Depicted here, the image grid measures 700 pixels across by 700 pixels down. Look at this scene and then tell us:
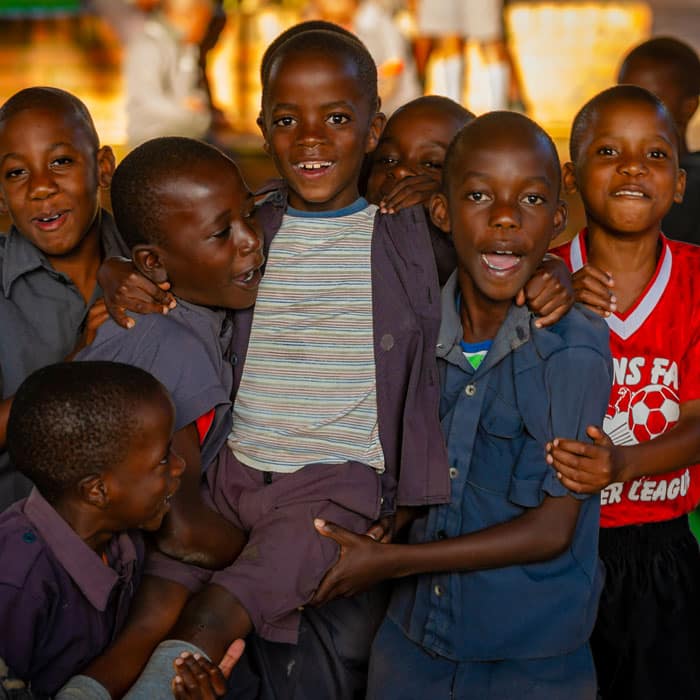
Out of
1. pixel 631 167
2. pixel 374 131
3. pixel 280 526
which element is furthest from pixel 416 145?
pixel 280 526

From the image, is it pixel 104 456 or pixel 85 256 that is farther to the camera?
pixel 85 256

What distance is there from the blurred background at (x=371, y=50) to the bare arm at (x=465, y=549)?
14.8 ft

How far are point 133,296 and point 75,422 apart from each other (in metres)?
0.33

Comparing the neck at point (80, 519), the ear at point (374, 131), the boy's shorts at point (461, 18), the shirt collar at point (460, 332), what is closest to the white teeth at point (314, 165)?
the ear at point (374, 131)

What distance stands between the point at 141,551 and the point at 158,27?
493 centimetres

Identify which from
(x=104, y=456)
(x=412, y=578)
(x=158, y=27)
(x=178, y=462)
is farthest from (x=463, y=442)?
(x=158, y=27)

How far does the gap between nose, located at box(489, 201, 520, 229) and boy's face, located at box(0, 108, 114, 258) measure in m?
0.91

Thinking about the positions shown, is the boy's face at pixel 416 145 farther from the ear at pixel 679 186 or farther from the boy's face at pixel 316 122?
the ear at pixel 679 186

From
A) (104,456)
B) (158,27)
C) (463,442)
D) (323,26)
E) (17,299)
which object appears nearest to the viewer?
(104,456)

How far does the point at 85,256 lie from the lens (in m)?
2.47

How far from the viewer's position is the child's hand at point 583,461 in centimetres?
195

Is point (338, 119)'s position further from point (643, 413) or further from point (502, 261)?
point (643, 413)

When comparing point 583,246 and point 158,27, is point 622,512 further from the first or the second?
point 158,27

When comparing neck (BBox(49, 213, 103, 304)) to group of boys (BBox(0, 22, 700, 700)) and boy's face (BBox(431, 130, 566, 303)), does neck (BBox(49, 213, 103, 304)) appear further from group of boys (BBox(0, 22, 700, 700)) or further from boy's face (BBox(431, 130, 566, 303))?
boy's face (BBox(431, 130, 566, 303))
